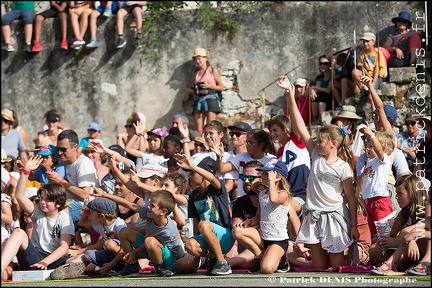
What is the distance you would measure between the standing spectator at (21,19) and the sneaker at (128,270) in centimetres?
669

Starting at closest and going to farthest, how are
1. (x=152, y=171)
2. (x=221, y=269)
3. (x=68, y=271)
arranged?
1. (x=221, y=269)
2. (x=68, y=271)
3. (x=152, y=171)

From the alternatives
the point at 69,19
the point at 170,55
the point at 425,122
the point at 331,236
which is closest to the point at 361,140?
the point at 425,122

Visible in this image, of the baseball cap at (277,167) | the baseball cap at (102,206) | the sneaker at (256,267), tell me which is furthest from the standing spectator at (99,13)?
the sneaker at (256,267)

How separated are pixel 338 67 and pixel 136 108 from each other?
10.8ft

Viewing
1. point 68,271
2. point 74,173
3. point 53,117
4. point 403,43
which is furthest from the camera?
point 53,117

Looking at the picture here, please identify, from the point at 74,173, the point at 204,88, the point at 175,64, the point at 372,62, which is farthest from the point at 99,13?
the point at 372,62

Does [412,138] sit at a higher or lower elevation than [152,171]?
higher

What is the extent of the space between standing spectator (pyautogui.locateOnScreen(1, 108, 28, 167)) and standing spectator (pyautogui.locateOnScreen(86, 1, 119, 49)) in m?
1.82

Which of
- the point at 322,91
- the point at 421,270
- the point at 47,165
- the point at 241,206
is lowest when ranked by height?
the point at 421,270

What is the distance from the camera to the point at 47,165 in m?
12.9

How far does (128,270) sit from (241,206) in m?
1.33

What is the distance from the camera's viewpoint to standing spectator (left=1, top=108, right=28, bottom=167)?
15.2 metres

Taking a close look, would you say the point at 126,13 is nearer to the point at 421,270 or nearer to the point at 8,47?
the point at 8,47

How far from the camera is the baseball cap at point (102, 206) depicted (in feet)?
36.3
